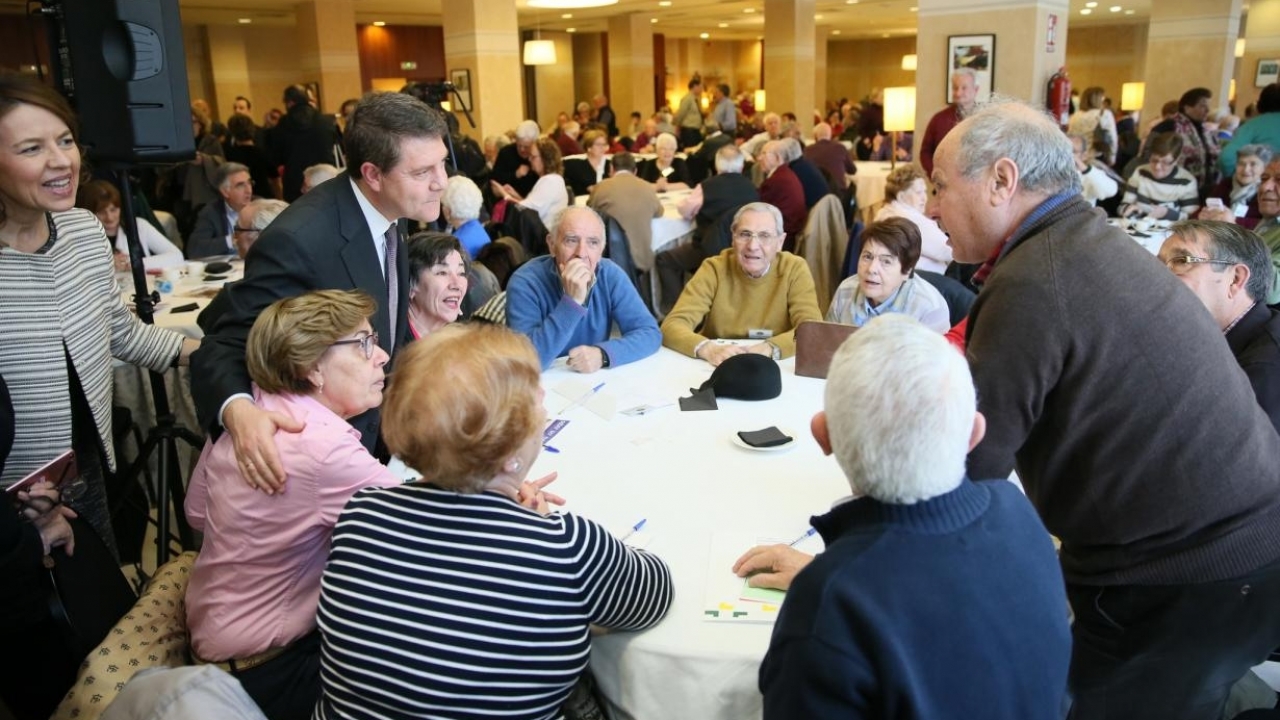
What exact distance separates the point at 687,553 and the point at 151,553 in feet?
8.94

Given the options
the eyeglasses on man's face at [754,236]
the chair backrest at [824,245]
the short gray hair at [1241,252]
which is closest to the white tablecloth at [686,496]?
the eyeglasses on man's face at [754,236]

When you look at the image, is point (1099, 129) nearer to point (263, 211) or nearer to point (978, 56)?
point (978, 56)

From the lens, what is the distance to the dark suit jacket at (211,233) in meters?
5.39

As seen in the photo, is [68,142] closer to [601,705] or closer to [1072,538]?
[601,705]

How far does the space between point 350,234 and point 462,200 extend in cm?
251

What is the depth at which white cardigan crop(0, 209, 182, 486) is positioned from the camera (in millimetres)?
2145

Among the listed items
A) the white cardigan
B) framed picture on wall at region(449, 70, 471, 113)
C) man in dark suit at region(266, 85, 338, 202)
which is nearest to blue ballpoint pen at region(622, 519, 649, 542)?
the white cardigan

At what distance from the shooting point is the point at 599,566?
4.46ft

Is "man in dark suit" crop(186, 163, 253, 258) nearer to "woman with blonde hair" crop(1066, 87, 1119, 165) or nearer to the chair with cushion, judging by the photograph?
the chair with cushion

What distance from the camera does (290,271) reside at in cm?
199

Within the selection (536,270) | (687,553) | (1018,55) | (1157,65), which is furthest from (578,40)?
(687,553)

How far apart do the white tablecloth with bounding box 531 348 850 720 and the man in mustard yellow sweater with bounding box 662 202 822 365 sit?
475 millimetres

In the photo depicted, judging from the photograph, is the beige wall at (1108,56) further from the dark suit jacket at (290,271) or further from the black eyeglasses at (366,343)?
the black eyeglasses at (366,343)

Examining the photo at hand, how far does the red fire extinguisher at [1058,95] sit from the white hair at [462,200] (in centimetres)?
455
